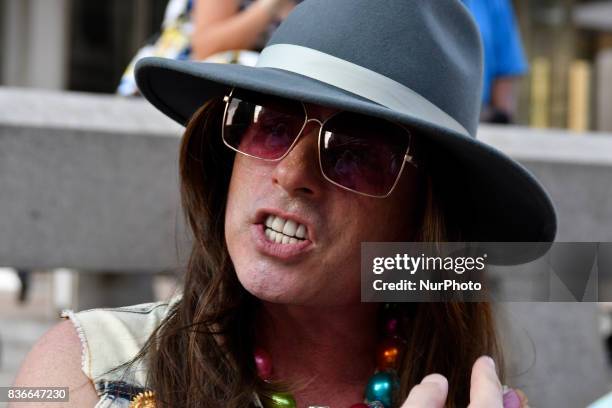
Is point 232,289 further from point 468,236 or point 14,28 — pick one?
point 14,28

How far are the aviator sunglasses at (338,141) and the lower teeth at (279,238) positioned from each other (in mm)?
140

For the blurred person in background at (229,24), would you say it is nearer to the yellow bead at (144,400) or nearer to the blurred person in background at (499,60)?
the blurred person in background at (499,60)

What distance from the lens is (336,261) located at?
194cm

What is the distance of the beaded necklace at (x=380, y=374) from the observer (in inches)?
78.7

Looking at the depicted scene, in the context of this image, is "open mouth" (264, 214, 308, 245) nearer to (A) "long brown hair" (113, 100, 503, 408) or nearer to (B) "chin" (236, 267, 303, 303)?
(B) "chin" (236, 267, 303, 303)

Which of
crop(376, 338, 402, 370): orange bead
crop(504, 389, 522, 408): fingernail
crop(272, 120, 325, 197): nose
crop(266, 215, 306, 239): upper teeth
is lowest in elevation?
crop(376, 338, 402, 370): orange bead

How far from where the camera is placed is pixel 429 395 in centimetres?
147

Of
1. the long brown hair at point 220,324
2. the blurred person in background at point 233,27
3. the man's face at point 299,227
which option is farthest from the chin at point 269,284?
the blurred person in background at point 233,27

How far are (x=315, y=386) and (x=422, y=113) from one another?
2.05 feet

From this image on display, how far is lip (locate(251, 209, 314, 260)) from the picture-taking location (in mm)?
1878

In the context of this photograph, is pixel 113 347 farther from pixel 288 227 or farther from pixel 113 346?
pixel 288 227

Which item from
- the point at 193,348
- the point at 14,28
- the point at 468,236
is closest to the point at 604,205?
the point at 468,236

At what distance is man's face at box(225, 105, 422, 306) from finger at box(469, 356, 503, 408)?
0.45m

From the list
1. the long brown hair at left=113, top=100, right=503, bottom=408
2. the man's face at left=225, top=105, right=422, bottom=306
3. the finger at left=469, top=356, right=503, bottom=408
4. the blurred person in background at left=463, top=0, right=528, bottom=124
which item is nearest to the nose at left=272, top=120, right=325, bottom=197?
the man's face at left=225, top=105, right=422, bottom=306
